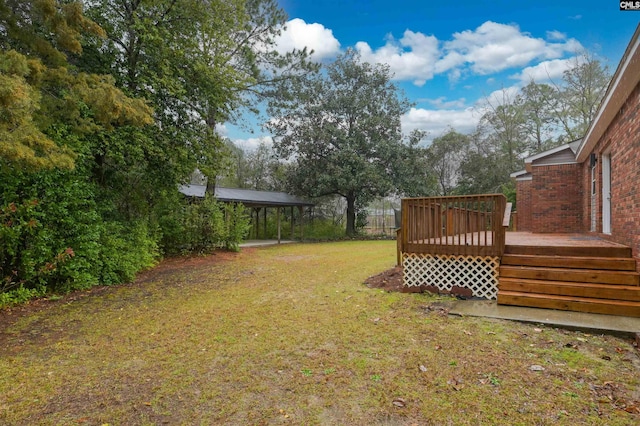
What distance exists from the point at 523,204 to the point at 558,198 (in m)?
4.67

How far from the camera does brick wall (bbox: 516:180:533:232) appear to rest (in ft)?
46.6

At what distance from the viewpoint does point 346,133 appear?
74.3 ft

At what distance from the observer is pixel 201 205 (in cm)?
1284

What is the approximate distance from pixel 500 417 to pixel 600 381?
4.04ft

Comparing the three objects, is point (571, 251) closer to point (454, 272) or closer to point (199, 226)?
point (454, 272)

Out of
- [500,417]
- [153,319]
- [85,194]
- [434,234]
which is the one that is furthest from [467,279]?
[85,194]

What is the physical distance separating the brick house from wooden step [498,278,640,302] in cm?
57

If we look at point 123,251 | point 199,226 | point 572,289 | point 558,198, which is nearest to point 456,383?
point 572,289

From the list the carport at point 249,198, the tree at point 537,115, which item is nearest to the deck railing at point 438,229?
the carport at point 249,198

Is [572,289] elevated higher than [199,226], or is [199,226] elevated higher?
[199,226]

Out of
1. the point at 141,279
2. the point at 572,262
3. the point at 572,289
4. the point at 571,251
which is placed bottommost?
the point at 141,279

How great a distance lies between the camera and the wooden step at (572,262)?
498 centimetres

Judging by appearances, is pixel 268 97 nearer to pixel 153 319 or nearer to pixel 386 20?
pixel 386 20

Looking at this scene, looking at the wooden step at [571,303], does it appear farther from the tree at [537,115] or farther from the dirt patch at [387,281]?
the tree at [537,115]
